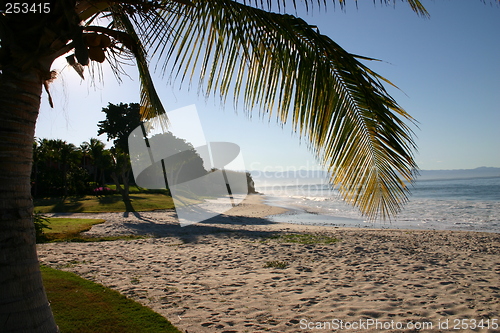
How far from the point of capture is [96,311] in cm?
452

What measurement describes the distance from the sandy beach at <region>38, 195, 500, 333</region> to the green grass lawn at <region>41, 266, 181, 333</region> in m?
0.31

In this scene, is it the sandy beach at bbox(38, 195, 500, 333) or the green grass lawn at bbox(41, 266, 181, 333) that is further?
the sandy beach at bbox(38, 195, 500, 333)

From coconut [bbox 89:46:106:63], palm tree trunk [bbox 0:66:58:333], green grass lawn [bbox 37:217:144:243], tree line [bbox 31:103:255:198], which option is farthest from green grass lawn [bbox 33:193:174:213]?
coconut [bbox 89:46:106:63]

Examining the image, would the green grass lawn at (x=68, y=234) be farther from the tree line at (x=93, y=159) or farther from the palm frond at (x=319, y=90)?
the tree line at (x=93, y=159)

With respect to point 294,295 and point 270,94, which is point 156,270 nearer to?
point 294,295

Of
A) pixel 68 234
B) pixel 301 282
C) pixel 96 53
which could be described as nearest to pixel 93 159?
pixel 68 234

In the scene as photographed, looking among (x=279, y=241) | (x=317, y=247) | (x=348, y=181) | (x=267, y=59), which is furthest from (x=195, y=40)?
(x=279, y=241)

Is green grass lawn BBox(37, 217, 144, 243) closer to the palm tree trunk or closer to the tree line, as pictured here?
the palm tree trunk

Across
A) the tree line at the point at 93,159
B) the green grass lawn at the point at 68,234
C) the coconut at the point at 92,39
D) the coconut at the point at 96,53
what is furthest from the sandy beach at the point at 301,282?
the tree line at the point at 93,159

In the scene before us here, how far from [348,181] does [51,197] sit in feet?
115

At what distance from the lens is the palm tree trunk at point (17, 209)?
7.60 feet

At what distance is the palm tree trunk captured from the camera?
2.32 metres

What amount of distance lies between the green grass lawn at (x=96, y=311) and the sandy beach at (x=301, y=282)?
1.02ft

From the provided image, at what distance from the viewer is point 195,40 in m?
3.11
